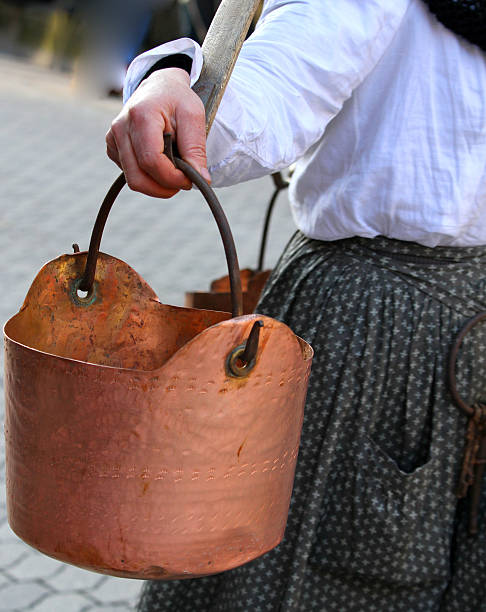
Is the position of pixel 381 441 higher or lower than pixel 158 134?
lower

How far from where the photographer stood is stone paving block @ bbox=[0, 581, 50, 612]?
2.13 meters

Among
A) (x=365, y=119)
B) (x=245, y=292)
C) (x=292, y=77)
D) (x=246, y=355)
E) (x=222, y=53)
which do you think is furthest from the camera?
(x=245, y=292)

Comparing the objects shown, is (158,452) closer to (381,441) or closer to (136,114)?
(136,114)

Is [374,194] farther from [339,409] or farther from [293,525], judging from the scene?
[293,525]

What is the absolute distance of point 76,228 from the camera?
533cm

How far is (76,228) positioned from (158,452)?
460 centimetres

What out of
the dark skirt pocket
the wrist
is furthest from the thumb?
the dark skirt pocket

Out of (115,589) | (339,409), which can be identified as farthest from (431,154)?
(115,589)

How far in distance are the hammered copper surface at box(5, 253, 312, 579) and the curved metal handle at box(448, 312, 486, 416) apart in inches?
17.2

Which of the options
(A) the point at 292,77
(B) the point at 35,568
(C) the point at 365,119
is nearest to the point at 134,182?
(A) the point at 292,77

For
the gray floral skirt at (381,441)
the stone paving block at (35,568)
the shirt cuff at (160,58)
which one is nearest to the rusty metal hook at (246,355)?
the shirt cuff at (160,58)

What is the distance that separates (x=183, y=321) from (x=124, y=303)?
84mm

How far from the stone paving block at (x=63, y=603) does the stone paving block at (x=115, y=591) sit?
4cm

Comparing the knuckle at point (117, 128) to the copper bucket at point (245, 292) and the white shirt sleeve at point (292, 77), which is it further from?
the copper bucket at point (245, 292)
